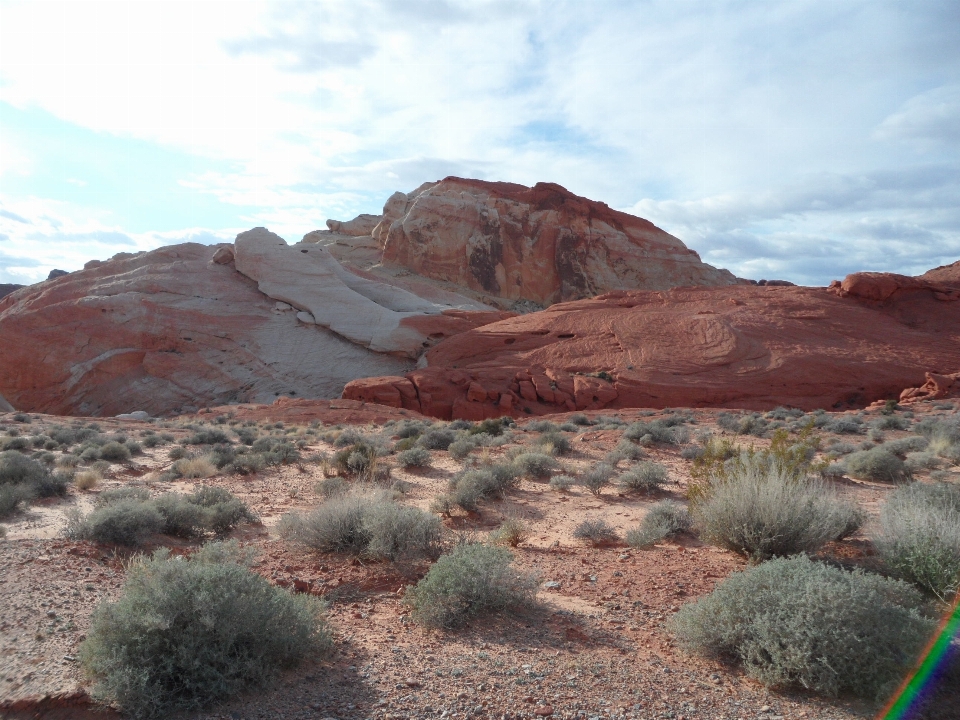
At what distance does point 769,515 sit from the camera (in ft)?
18.2

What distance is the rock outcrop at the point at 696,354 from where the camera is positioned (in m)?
25.1

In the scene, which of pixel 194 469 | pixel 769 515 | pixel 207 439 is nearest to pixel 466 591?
pixel 769 515

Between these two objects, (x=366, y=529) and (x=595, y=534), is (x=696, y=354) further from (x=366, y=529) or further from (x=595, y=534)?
(x=366, y=529)

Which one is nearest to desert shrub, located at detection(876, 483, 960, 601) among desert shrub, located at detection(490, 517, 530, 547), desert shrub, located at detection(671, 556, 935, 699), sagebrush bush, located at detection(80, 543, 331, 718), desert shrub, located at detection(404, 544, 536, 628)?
desert shrub, located at detection(671, 556, 935, 699)

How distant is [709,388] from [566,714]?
23.4m

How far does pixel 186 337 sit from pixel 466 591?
98.2ft

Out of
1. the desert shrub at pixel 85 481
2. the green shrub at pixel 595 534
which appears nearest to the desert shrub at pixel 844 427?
the green shrub at pixel 595 534

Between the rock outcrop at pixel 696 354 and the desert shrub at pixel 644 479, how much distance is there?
1473 cm

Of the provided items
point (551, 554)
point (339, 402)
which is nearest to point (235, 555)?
point (551, 554)

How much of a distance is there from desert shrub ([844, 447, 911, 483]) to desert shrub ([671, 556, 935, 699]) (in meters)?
6.43

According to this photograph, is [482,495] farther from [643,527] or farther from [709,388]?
[709,388]

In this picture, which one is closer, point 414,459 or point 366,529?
point 366,529

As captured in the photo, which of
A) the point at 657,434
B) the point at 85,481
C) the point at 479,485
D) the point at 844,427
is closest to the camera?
the point at 479,485

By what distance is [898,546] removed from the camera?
5.08m
